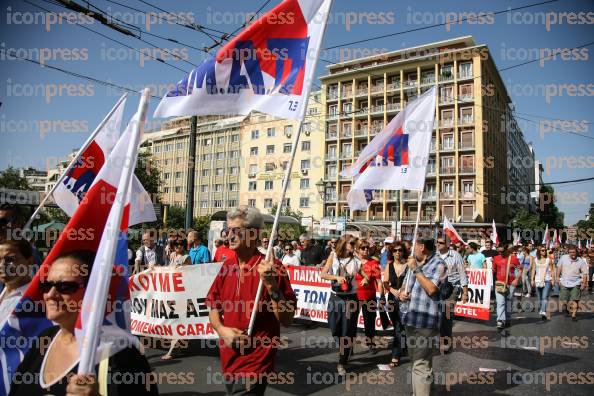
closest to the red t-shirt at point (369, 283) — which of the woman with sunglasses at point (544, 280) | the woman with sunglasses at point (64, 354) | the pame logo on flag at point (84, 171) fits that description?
the pame logo on flag at point (84, 171)

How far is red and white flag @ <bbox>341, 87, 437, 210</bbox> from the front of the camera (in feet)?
22.4

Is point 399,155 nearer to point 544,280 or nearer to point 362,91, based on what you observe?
point 544,280

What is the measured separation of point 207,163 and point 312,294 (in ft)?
213

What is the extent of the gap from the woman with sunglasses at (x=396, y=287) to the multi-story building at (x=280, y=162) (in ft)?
166

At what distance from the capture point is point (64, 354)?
6.54 feet

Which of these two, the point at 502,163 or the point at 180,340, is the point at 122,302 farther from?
the point at 502,163

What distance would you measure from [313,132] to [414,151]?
181ft

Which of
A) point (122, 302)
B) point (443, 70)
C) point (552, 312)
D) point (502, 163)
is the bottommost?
point (552, 312)

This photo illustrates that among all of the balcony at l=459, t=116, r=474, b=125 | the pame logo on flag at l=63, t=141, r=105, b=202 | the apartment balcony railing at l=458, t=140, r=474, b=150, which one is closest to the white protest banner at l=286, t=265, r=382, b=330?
the pame logo on flag at l=63, t=141, r=105, b=202

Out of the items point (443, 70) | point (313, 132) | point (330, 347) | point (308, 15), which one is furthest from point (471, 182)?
point (308, 15)

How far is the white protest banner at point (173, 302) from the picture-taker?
677 cm

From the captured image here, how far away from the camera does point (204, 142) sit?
72312mm

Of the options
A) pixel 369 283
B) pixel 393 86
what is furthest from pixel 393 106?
pixel 369 283

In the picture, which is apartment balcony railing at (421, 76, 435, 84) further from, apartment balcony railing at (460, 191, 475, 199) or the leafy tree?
A: the leafy tree
